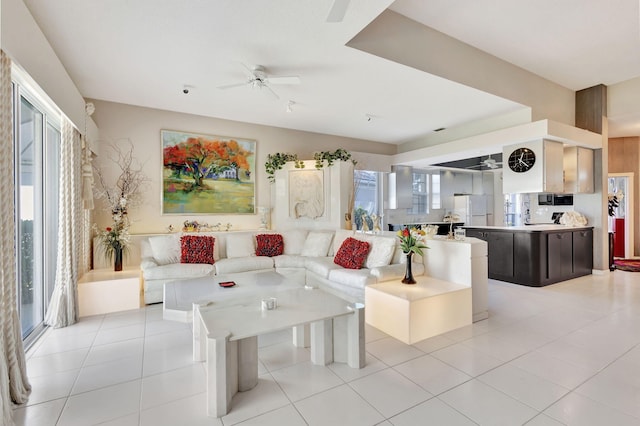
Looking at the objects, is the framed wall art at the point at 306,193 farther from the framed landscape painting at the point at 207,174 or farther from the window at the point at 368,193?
the window at the point at 368,193

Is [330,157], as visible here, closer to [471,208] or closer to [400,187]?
[400,187]

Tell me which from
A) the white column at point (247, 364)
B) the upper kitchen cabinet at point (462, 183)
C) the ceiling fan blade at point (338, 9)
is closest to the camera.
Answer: the ceiling fan blade at point (338, 9)

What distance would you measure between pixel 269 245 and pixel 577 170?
5.75 metres

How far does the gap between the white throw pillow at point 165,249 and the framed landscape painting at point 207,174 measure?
28.7 inches

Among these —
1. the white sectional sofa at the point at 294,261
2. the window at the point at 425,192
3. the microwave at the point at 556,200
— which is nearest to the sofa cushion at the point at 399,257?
the white sectional sofa at the point at 294,261

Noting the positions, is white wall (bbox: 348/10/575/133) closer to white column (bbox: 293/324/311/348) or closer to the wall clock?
the wall clock

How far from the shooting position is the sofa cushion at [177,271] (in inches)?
160

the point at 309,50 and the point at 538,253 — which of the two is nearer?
the point at 309,50

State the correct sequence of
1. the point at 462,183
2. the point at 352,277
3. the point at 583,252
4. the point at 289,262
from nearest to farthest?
the point at 352,277, the point at 289,262, the point at 583,252, the point at 462,183

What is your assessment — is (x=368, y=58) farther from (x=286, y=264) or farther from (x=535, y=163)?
(x=535, y=163)

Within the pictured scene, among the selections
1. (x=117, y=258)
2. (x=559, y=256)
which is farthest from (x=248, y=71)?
(x=559, y=256)

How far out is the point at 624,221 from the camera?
7.54 meters

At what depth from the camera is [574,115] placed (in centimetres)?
572

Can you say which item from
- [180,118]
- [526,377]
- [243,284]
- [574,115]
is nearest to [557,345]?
[526,377]
